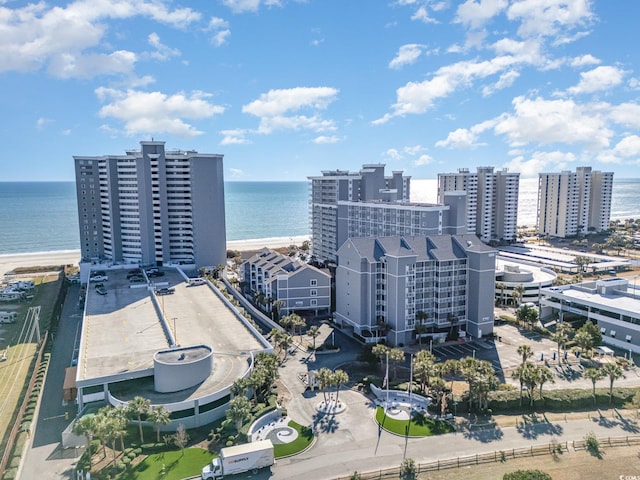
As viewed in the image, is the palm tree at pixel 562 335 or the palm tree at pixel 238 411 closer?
the palm tree at pixel 238 411

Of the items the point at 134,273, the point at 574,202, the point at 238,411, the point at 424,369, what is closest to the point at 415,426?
the point at 424,369

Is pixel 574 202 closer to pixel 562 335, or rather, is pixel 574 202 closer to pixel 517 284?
pixel 517 284

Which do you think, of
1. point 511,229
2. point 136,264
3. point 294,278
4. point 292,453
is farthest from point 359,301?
point 511,229

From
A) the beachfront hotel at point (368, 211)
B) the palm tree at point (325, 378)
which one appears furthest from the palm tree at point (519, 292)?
the palm tree at point (325, 378)

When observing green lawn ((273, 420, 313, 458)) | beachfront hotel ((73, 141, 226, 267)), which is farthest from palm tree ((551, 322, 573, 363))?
beachfront hotel ((73, 141, 226, 267))

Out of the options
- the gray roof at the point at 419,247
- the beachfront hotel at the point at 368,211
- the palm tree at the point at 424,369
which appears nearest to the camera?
the palm tree at the point at 424,369

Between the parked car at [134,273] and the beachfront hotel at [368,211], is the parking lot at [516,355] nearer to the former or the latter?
the beachfront hotel at [368,211]

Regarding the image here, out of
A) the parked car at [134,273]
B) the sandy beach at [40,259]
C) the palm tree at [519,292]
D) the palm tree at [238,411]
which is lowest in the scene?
the sandy beach at [40,259]
